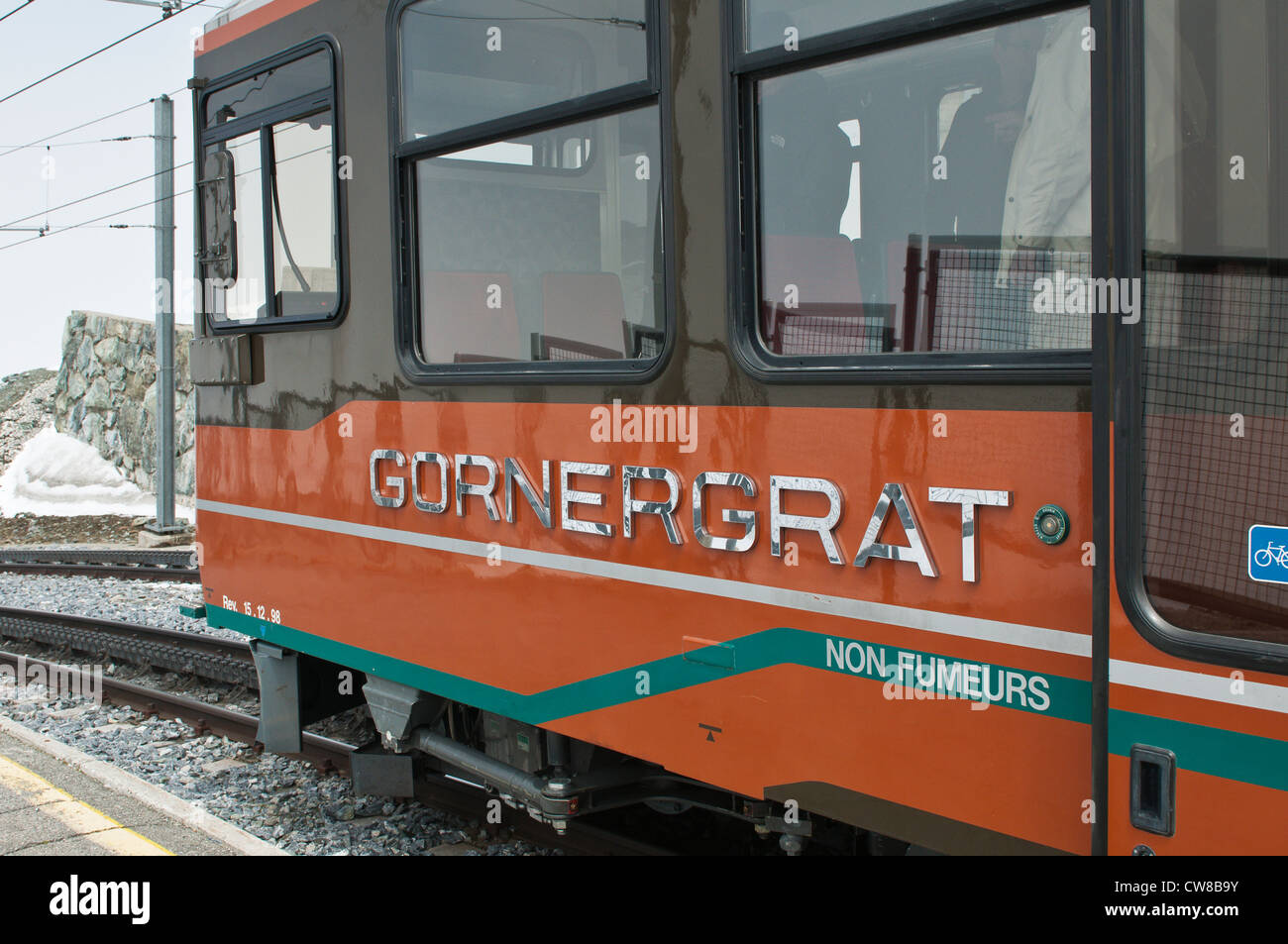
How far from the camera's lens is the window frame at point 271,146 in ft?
14.2

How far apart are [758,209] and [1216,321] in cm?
119

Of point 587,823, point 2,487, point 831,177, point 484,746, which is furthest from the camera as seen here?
point 2,487

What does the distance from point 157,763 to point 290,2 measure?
4.00 m

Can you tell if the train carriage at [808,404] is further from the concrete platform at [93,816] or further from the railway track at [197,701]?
the concrete platform at [93,816]

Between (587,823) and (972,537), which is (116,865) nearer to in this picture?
(587,823)

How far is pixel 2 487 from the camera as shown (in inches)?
1396

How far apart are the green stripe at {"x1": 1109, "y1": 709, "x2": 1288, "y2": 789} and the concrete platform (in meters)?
3.35

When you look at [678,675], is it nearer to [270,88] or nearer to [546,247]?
[546,247]

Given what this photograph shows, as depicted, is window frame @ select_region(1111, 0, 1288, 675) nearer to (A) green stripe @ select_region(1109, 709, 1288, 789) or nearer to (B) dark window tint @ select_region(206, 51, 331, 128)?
(A) green stripe @ select_region(1109, 709, 1288, 789)

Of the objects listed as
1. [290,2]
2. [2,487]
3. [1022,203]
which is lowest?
[2,487]

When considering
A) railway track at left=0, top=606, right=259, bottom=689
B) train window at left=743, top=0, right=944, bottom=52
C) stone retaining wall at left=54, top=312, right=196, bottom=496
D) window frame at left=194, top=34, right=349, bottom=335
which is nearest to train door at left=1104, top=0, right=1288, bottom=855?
train window at left=743, top=0, right=944, bottom=52

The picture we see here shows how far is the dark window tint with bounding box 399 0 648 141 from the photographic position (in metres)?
3.31

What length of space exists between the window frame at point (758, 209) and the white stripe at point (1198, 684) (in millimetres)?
580

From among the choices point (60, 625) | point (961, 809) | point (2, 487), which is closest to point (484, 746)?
point (961, 809)
